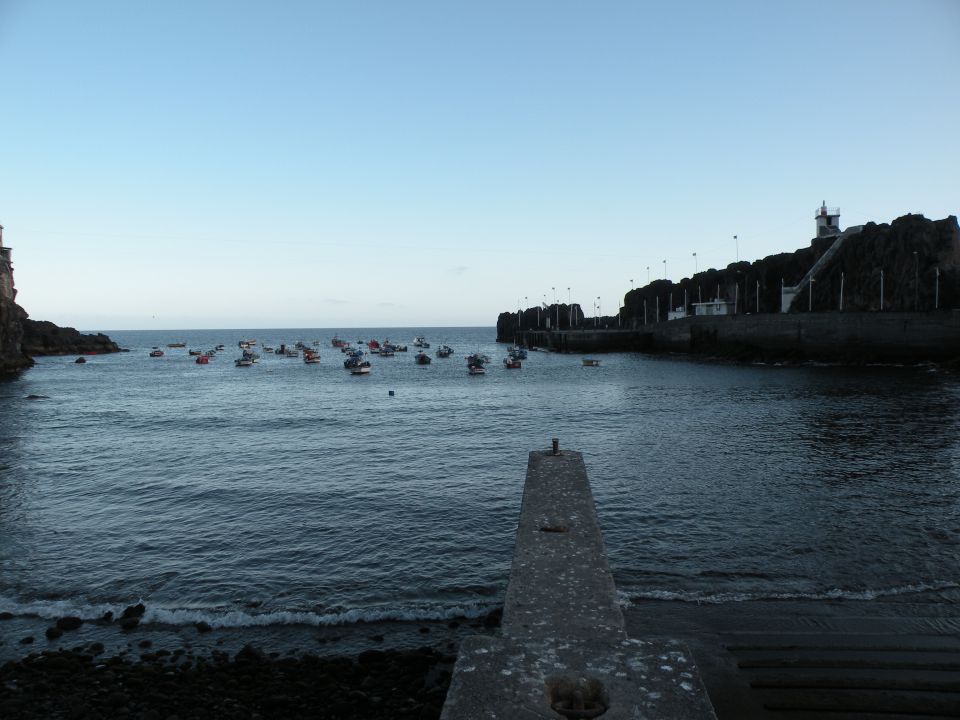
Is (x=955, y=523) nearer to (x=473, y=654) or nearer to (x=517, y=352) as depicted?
(x=473, y=654)

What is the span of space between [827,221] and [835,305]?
29.8 metres

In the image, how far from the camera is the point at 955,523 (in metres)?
19.7

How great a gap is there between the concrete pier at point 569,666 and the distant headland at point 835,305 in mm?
80343

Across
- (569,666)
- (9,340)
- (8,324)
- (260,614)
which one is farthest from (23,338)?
(569,666)

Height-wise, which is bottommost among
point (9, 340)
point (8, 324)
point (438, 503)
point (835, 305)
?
point (438, 503)

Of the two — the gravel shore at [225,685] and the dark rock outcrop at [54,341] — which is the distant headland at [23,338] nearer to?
the dark rock outcrop at [54,341]

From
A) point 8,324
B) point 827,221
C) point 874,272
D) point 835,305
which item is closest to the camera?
point 8,324

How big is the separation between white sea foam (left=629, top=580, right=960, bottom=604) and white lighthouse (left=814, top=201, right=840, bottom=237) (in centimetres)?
13098

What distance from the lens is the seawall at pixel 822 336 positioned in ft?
237

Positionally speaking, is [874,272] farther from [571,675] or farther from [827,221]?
[571,675]

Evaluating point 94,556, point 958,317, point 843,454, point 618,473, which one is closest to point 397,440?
point 618,473

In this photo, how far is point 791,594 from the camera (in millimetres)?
14656

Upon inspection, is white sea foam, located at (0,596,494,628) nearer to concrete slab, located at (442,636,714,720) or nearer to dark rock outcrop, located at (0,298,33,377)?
concrete slab, located at (442,636,714,720)

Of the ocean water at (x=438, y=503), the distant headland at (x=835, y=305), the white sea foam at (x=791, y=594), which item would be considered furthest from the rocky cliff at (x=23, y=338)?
the distant headland at (x=835, y=305)
